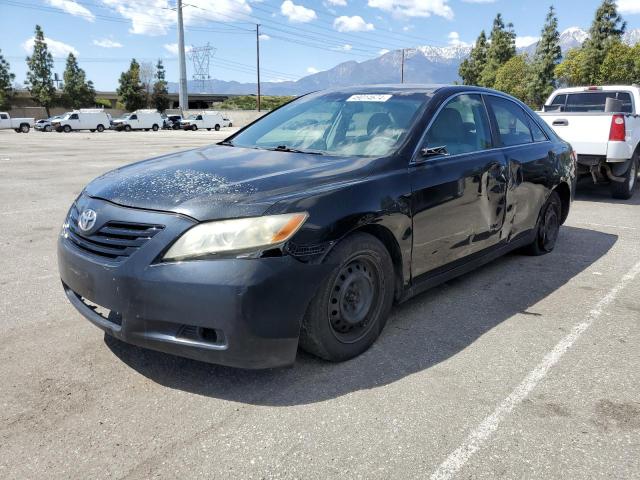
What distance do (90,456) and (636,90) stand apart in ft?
37.0

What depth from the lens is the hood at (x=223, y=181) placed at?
2756 mm

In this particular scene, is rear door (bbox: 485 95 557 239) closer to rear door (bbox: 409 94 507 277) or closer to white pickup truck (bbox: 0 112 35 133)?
rear door (bbox: 409 94 507 277)

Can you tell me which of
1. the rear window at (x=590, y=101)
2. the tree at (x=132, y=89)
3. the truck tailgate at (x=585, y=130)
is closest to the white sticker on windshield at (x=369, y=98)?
the truck tailgate at (x=585, y=130)

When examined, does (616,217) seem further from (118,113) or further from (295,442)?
(118,113)

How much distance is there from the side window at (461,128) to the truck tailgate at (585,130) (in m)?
5.05

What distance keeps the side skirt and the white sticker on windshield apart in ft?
4.43

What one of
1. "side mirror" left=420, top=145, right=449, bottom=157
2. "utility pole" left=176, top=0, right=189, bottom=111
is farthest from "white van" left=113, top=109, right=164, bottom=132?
"side mirror" left=420, top=145, right=449, bottom=157

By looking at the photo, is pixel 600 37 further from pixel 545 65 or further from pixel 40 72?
pixel 40 72

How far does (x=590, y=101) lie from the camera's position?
10.8 metres

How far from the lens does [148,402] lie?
9.17 ft

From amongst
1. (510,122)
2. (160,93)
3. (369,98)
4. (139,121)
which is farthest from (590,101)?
(160,93)

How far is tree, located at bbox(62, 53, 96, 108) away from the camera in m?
78.8

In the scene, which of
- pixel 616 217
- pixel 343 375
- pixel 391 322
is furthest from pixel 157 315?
pixel 616 217

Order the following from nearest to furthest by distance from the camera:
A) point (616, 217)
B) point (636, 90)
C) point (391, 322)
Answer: point (391, 322) < point (616, 217) < point (636, 90)
